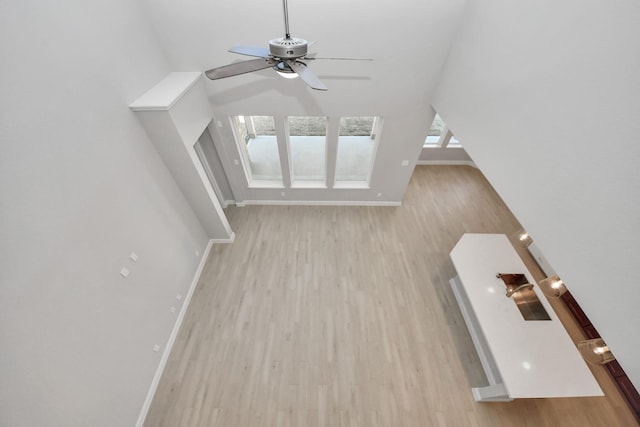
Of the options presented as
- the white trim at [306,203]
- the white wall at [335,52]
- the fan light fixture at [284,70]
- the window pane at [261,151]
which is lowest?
the fan light fixture at [284,70]

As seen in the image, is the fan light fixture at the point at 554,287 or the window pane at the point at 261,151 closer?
the fan light fixture at the point at 554,287

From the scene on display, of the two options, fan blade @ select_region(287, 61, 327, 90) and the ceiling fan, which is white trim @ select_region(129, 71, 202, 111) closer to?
the ceiling fan

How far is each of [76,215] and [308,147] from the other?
5.48 meters

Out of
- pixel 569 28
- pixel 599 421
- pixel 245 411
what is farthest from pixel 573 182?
pixel 245 411

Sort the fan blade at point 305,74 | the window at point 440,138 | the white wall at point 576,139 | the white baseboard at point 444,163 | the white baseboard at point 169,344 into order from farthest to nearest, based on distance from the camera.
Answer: the white baseboard at point 444,163
the window at point 440,138
the white baseboard at point 169,344
the fan blade at point 305,74
the white wall at point 576,139

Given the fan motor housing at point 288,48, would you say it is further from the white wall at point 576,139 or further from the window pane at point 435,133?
the window pane at point 435,133

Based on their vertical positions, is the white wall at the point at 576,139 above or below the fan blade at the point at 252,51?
below

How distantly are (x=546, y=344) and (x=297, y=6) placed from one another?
549 centimetres

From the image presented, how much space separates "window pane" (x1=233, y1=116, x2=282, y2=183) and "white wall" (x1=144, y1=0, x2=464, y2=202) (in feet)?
3.58

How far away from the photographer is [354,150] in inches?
274

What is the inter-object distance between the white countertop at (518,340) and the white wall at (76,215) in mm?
4524

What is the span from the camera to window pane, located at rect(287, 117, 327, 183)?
6.30 metres

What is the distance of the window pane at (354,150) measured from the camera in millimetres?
6184

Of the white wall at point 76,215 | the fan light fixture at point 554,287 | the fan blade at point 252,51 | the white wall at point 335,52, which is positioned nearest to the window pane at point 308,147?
the white wall at point 335,52
